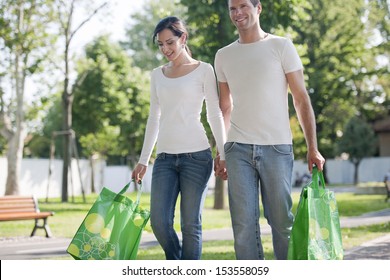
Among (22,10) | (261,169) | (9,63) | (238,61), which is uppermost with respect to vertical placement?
(22,10)

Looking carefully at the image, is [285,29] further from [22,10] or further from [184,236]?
[184,236]

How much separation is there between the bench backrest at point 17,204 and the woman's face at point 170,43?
6163 millimetres

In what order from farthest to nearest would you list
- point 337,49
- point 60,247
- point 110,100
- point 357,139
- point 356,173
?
point 356,173 < point 357,139 < point 337,49 < point 110,100 < point 60,247

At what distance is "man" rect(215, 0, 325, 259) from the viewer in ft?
13.1

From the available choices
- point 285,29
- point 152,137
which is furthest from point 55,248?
point 285,29

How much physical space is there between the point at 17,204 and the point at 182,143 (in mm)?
6311

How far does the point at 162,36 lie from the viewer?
171 inches

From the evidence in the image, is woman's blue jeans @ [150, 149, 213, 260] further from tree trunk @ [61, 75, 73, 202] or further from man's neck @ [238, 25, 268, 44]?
tree trunk @ [61, 75, 73, 202]

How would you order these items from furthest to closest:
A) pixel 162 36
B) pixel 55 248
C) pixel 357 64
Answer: pixel 357 64
pixel 55 248
pixel 162 36

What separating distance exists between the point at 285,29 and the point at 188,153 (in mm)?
11086

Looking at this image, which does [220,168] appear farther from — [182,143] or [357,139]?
[357,139]

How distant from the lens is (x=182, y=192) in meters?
4.41

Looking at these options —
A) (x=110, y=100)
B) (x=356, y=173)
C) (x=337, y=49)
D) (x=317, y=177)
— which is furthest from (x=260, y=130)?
(x=356, y=173)
